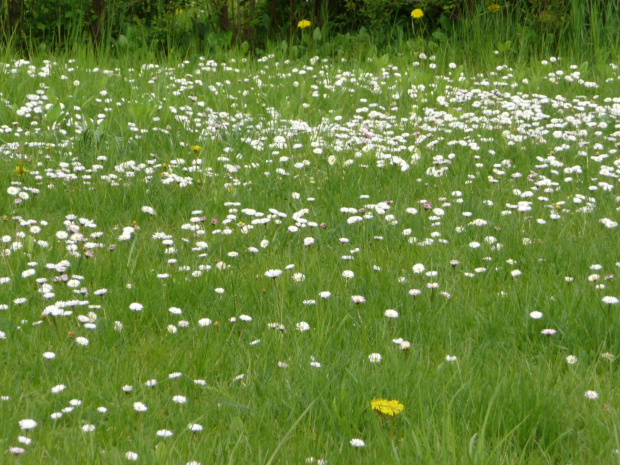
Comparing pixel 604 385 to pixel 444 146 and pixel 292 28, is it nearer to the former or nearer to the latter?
pixel 444 146

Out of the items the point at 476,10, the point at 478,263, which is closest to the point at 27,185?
the point at 478,263

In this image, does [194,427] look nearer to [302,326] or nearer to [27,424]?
[27,424]

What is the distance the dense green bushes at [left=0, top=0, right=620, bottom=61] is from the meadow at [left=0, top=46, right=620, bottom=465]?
162 centimetres

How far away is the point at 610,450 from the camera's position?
2.40 m

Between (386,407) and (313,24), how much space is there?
798cm

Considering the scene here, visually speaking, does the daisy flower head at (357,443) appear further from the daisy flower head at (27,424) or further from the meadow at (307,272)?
the daisy flower head at (27,424)

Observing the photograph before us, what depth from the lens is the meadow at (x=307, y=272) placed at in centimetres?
255

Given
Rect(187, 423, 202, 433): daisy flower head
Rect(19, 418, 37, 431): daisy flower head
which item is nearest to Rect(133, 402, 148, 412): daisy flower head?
Rect(187, 423, 202, 433): daisy flower head

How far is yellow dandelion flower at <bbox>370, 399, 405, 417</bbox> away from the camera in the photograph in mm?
2406

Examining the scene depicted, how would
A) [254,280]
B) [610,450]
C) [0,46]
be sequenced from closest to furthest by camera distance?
[610,450]
[254,280]
[0,46]

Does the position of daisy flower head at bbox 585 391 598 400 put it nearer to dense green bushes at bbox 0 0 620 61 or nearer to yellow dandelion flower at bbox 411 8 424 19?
dense green bushes at bbox 0 0 620 61

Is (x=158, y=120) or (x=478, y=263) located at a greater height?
(x=158, y=120)

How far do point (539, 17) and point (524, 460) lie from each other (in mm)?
7611

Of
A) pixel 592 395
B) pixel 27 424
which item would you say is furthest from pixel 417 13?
pixel 27 424
